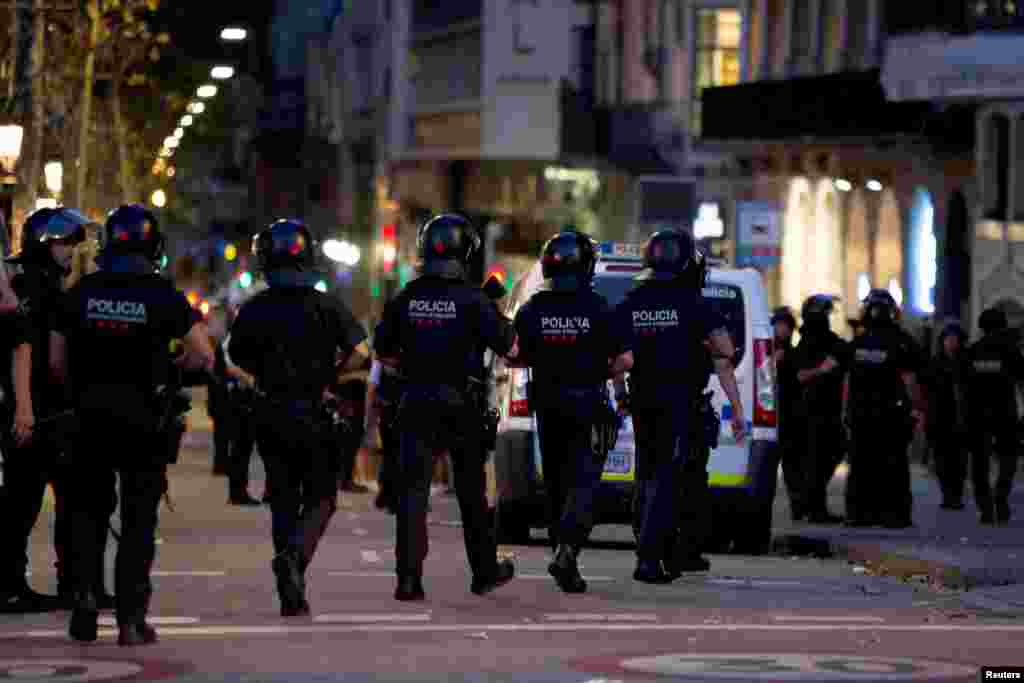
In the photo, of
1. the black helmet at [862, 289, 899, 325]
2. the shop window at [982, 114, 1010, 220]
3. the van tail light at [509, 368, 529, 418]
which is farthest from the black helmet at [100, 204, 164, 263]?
the shop window at [982, 114, 1010, 220]

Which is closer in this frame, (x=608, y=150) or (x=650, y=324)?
(x=650, y=324)

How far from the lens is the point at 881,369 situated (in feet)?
78.9

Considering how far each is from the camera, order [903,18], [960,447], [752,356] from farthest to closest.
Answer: [903,18] → [960,447] → [752,356]

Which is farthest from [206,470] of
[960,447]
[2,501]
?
[2,501]

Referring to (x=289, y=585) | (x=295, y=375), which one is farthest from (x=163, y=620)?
(x=295, y=375)

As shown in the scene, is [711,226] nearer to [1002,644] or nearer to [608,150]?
[608,150]

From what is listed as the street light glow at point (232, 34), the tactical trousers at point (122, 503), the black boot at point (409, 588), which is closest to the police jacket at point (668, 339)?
the black boot at point (409, 588)

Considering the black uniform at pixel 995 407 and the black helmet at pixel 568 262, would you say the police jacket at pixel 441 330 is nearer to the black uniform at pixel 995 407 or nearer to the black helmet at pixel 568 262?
the black helmet at pixel 568 262

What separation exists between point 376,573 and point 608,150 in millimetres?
56023

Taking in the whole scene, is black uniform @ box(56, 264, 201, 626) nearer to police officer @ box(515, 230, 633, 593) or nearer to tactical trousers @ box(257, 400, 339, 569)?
tactical trousers @ box(257, 400, 339, 569)

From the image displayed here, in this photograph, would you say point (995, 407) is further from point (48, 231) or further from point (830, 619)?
point (48, 231)

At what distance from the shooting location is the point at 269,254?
14.5 meters

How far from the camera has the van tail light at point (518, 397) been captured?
20.3m

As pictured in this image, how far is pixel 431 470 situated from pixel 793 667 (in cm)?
367
